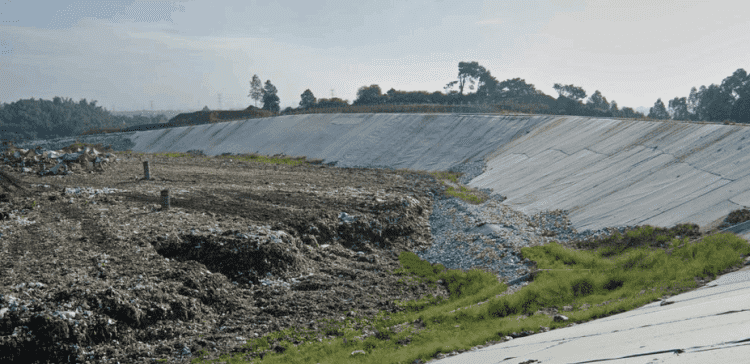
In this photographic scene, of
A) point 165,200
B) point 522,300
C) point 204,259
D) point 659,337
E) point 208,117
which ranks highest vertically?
point 208,117

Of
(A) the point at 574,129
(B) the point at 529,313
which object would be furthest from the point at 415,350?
(A) the point at 574,129

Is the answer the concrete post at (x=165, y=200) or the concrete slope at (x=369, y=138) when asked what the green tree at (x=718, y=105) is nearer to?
the concrete slope at (x=369, y=138)

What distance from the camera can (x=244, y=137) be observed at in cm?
6012

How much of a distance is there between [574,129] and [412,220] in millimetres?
18714

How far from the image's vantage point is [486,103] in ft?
256

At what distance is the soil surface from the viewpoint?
9.88 meters

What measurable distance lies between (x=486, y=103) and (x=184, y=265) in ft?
236

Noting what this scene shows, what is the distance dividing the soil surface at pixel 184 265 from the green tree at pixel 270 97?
82.1 meters

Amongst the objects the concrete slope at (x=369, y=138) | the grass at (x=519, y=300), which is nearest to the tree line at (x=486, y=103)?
the concrete slope at (x=369, y=138)

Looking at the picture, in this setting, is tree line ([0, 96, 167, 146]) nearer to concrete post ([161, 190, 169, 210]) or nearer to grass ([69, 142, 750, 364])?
concrete post ([161, 190, 169, 210])

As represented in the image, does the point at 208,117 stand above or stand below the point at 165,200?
above

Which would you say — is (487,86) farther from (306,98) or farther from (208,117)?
(208,117)

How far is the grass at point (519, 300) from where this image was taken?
983 cm


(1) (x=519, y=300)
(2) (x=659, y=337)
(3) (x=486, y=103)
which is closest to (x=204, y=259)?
(1) (x=519, y=300)
